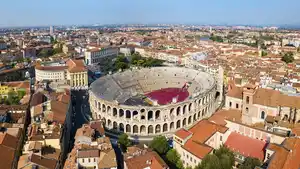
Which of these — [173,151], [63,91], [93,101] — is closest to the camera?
[173,151]

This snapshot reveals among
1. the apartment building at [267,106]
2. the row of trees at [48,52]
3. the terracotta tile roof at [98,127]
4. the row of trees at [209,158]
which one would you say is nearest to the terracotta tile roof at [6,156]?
the terracotta tile roof at [98,127]

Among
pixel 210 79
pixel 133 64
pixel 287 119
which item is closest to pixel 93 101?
pixel 210 79

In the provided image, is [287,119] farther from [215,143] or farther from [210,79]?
[210,79]

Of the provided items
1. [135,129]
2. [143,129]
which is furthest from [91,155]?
[143,129]

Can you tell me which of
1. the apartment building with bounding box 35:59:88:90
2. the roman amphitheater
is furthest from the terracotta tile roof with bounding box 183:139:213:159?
the apartment building with bounding box 35:59:88:90

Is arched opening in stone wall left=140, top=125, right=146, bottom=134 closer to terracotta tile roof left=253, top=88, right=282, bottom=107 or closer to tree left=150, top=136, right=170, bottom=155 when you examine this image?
tree left=150, top=136, right=170, bottom=155

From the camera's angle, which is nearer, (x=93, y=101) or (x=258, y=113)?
(x=258, y=113)
